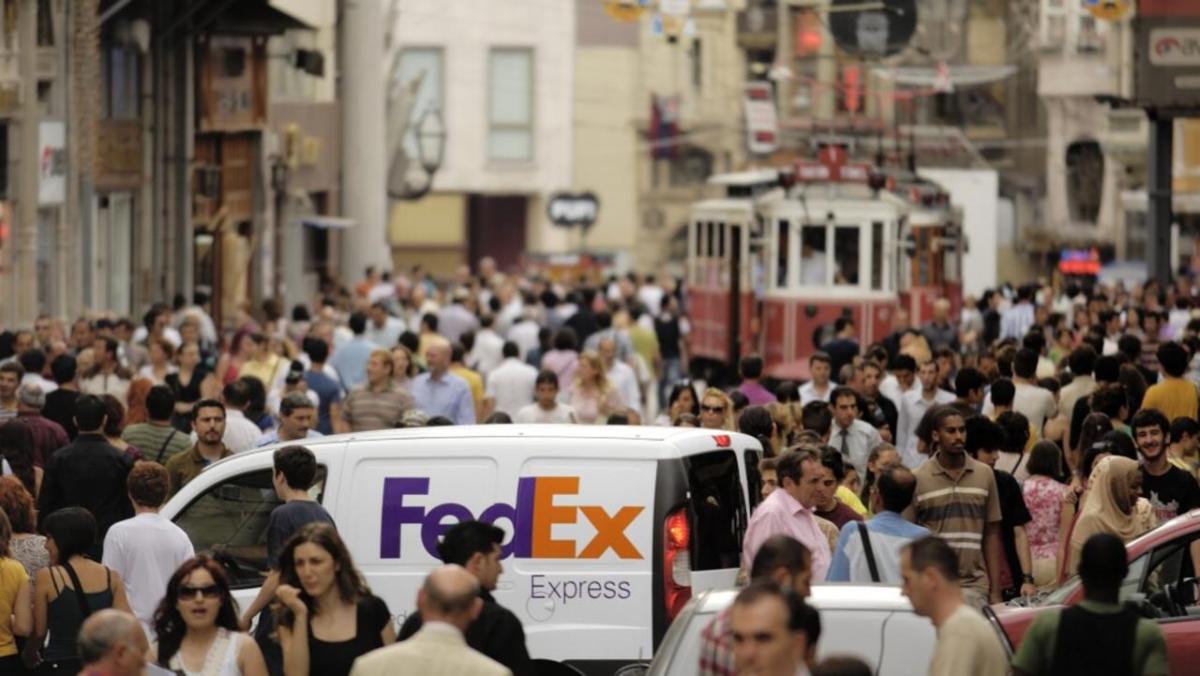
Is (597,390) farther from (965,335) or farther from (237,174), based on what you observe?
(237,174)

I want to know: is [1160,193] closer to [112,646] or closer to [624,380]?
[624,380]

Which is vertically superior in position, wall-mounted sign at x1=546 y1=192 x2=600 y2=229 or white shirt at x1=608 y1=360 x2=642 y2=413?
wall-mounted sign at x1=546 y1=192 x2=600 y2=229

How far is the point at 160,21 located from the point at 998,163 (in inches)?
1597

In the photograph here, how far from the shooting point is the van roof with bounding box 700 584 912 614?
937cm

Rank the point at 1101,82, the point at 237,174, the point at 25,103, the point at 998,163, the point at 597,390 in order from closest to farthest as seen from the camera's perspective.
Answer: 1. the point at 597,390
2. the point at 25,103
3. the point at 237,174
4. the point at 1101,82
5. the point at 998,163

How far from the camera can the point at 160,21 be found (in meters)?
35.7

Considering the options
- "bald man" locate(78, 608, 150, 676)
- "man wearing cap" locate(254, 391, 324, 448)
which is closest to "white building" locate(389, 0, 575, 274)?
"man wearing cap" locate(254, 391, 324, 448)

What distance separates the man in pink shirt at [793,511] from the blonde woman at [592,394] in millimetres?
7838

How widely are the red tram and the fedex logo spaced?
66.8 ft

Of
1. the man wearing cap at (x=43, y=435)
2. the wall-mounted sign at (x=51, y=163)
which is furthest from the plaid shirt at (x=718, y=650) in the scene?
the wall-mounted sign at (x=51, y=163)

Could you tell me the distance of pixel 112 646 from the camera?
319 inches

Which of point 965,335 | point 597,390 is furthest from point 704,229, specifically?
point 597,390

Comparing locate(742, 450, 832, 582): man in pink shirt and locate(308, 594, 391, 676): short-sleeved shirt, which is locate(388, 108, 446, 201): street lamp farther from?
locate(308, 594, 391, 676): short-sleeved shirt

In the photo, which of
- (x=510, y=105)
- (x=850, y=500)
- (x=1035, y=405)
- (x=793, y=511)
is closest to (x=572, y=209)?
(x=510, y=105)
